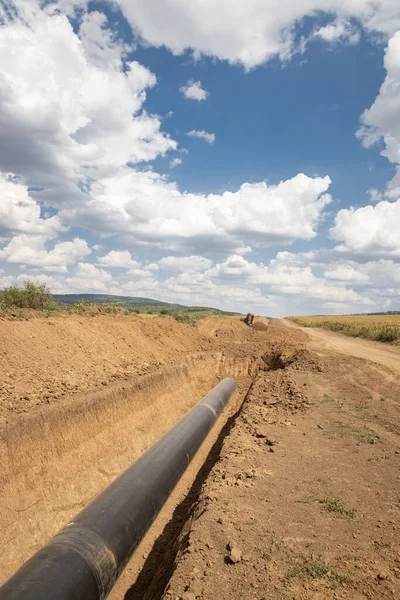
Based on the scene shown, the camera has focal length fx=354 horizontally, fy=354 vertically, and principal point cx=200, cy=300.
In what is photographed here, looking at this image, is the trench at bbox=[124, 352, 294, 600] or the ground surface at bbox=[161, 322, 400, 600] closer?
the ground surface at bbox=[161, 322, 400, 600]

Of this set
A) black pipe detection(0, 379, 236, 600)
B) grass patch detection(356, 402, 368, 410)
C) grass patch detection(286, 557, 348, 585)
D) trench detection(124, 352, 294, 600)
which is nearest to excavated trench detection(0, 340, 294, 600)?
trench detection(124, 352, 294, 600)

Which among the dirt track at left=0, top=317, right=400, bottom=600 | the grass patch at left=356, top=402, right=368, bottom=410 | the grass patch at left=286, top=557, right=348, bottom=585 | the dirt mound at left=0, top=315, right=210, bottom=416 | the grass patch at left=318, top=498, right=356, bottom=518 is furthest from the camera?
the grass patch at left=356, top=402, right=368, bottom=410

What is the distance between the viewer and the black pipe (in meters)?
4.77

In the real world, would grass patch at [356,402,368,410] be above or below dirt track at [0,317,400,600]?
above

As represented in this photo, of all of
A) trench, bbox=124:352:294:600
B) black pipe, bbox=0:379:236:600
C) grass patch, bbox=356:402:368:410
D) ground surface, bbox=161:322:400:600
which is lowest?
trench, bbox=124:352:294:600

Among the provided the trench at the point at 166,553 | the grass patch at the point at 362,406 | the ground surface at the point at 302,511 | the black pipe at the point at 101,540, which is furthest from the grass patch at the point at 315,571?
the grass patch at the point at 362,406

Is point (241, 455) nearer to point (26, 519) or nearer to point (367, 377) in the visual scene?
point (26, 519)

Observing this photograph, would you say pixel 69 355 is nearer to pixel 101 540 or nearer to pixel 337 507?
pixel 101 540

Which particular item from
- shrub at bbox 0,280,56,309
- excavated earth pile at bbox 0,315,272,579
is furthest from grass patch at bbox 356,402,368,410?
shrub at bbox 0,280,56,309

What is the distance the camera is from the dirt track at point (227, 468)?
16.4 feet

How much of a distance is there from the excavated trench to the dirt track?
1.4 inches

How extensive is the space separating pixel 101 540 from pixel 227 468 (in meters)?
3.33

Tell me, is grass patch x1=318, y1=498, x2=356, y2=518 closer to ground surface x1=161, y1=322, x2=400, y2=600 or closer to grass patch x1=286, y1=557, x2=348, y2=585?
ground surface x1=161, y1=322, x2=400, y2=600

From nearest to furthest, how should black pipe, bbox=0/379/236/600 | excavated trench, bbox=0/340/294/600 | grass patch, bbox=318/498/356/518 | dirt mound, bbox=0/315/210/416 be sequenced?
black pipe, bbox=0/379/236/600
grass patch, bbox=318/498/356/518
excavated trench, bbox=0/340/294/600
dirt mound, bbox=0/315/210/416
